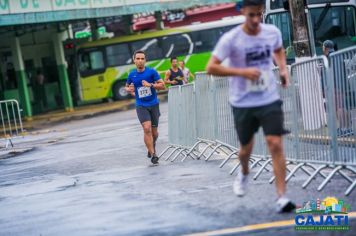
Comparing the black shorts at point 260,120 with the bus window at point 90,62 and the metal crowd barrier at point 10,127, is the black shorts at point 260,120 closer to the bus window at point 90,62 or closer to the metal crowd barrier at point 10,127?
the metal crowd barrier at point 10,127

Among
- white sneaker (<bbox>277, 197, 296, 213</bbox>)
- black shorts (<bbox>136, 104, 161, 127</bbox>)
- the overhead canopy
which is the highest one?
the overhead canopy

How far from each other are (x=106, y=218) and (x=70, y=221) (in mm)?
413

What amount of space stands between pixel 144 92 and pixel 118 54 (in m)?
25.6

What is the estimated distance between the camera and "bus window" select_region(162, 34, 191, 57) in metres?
38.2

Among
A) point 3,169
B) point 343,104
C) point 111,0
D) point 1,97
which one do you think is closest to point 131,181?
point 343,104

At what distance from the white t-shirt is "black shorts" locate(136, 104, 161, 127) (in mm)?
5765

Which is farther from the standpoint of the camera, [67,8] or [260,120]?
[67,8]

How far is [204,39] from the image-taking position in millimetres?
38625

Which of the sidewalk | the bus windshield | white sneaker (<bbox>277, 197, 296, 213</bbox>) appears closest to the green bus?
the sidewalk

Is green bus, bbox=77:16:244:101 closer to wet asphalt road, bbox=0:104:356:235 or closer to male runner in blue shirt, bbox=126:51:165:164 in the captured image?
wet asphalt road, bbox=0:104:356:235

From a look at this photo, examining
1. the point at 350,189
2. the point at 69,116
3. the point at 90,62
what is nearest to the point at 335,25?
the point at 350,189

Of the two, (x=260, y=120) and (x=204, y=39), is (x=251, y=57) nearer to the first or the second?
(x=260, y=120)

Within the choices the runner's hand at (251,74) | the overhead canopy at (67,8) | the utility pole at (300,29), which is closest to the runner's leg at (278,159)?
the runner's hand at (251,74)

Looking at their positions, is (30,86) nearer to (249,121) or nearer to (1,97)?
(1,97)
